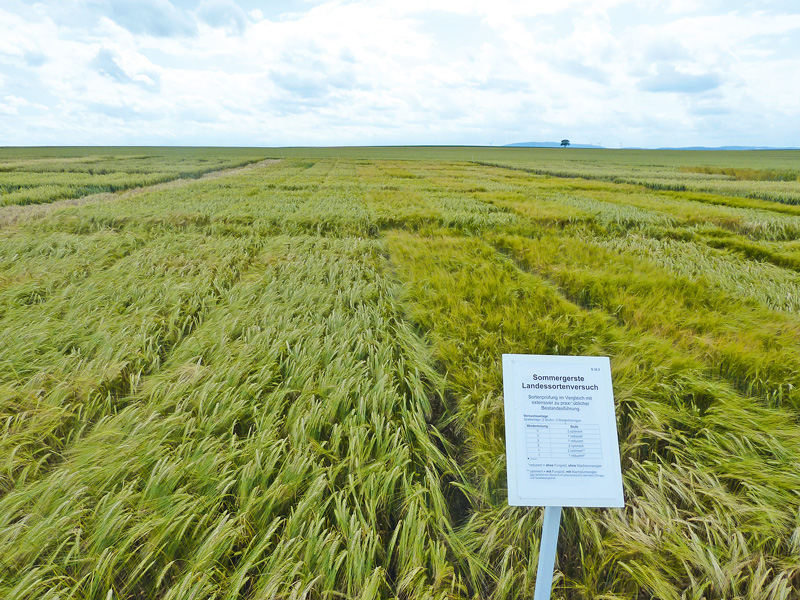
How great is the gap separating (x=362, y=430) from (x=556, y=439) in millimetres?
1290

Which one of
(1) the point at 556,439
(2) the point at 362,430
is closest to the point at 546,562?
(1) the point at 556,439

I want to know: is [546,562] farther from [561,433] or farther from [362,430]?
[362,430]

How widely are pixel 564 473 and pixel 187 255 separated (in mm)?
7268

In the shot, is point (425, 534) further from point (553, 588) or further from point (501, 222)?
point (501, 222)

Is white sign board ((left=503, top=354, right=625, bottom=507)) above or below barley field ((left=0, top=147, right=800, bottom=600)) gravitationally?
above

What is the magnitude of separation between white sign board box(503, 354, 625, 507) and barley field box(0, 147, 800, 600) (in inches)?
20.5

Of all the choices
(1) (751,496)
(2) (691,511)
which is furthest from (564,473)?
(1) (751,496)

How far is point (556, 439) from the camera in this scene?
5.78 feet

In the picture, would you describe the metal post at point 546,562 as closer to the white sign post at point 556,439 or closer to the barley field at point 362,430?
the white sign post at point 556,439

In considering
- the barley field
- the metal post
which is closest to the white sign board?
the metal post

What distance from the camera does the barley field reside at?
1.80 meters

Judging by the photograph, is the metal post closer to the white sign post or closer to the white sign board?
the white sign post

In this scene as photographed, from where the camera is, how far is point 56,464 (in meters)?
2.45

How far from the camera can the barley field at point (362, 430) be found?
180cm
